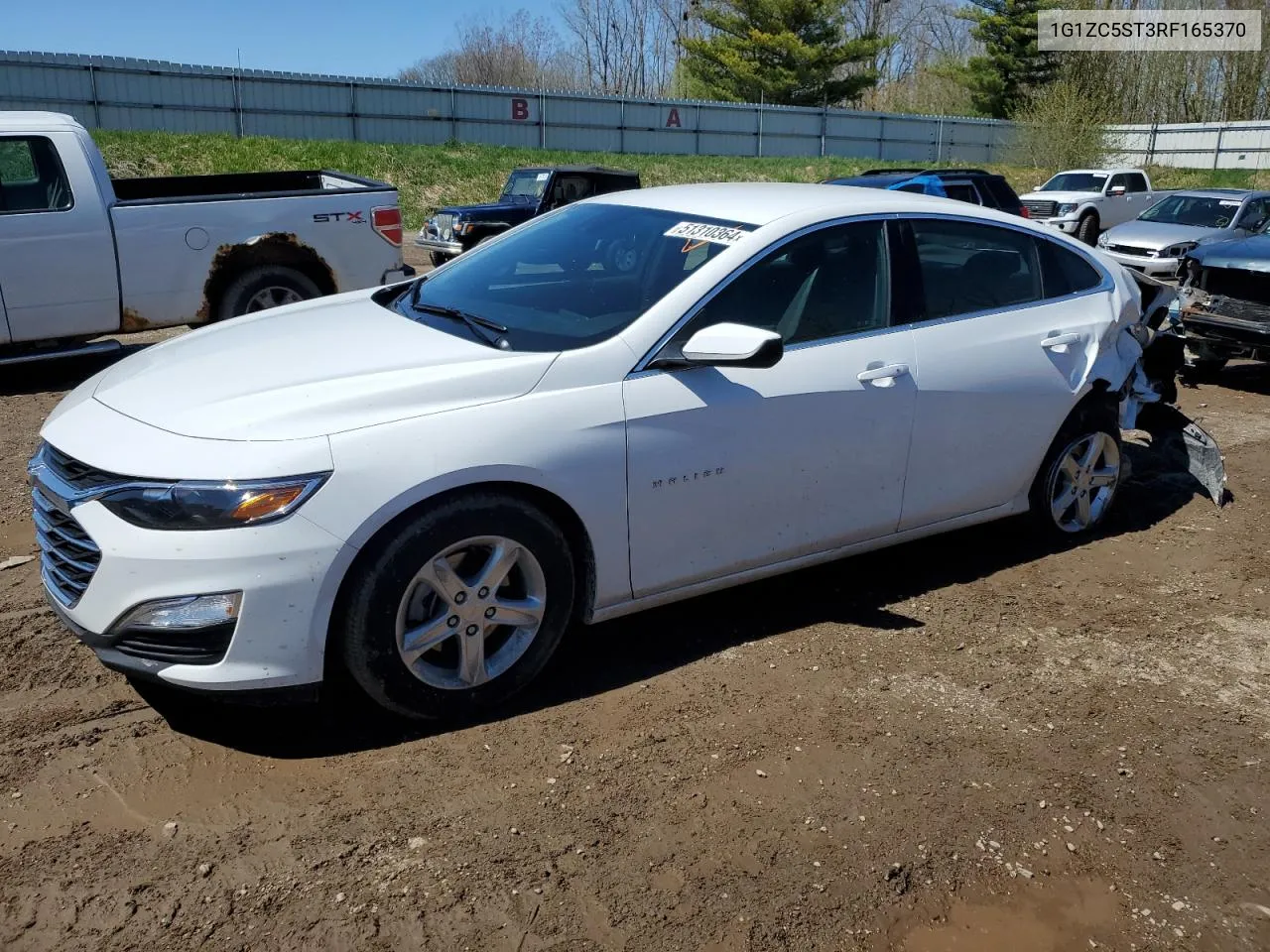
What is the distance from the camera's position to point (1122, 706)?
384cm

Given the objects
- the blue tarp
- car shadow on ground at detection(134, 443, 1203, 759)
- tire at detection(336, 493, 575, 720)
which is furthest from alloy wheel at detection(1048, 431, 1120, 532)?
the blue tarp

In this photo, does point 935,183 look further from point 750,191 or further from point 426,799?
point 426,799

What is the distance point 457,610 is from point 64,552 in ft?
3.94

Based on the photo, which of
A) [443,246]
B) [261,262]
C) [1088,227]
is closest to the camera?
[261,262]

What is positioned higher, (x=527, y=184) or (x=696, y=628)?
(x=527, y=184)

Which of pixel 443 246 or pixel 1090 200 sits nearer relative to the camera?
pixel 443 246

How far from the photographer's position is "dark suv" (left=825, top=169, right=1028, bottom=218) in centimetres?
1338

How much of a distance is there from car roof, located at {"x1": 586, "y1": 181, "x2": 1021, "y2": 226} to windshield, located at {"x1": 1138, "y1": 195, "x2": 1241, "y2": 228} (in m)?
14.5

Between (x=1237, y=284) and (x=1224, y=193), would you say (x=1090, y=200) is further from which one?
(x=1237, y=284)

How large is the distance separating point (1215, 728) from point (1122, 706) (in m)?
0.30

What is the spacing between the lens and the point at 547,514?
11.6 feet

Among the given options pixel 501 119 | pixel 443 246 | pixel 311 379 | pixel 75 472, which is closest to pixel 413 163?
pixel 501 119

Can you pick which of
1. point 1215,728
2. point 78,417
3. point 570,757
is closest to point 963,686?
point 1215,728

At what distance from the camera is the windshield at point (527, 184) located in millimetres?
17734
